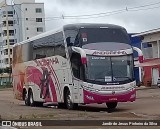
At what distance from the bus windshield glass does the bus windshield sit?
2.95ft

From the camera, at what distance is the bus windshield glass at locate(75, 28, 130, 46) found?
67.6 ft

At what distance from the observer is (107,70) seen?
797 inches

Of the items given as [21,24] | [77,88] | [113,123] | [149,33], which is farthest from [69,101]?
[21,24]

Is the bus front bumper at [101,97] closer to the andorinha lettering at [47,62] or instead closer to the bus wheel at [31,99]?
the andorinha lettering at [47,62]

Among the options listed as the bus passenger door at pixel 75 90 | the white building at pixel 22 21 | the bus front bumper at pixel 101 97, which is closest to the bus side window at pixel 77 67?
the bus passenger door at pixel 75 90

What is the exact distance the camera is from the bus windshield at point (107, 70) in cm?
2012

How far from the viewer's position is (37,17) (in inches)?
4395

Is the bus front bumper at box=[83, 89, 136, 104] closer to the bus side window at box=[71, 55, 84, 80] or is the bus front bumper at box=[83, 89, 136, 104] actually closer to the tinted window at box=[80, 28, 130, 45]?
the bus side window at box=[71, 55, 84, 80]

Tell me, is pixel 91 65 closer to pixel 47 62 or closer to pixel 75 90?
pixel 75 90

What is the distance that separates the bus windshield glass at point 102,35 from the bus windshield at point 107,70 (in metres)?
0.90

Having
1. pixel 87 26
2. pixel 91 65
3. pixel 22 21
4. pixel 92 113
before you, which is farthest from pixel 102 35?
pixel 22 21

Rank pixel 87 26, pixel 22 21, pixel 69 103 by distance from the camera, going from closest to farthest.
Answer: pixel 87 26 → pixel 69 103 → pixel 22 21

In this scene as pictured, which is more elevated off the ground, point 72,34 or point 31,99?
point 72,34

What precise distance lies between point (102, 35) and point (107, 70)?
1.78 metres
